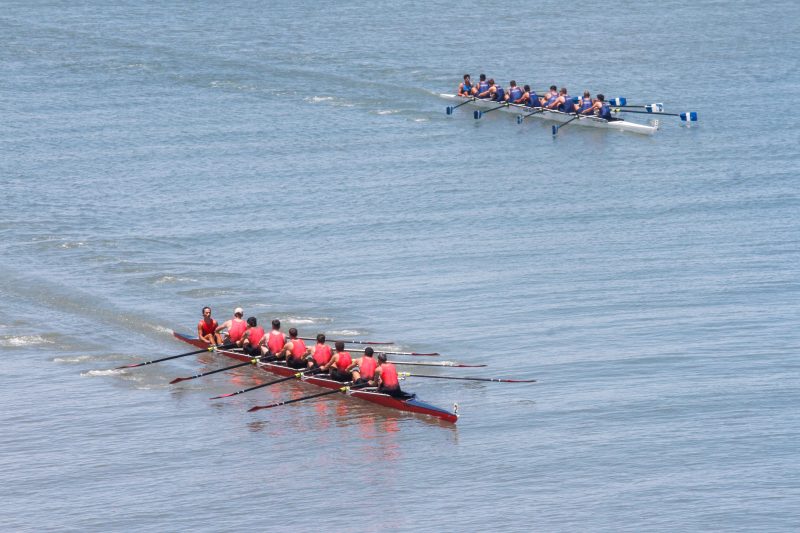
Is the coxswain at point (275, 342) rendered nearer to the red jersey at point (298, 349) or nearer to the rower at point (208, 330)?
the red jersey at point (298, 349)

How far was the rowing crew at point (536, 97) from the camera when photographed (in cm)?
6975

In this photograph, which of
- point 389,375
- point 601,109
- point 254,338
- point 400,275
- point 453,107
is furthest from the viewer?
point 453,107

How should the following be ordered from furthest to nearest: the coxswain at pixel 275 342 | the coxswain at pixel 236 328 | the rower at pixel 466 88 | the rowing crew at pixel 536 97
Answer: the rower at pixel 466 88, the rowing crew at pixel 536 97, the coxswain at pixel 236 328, the coxswain at pixel 275 342

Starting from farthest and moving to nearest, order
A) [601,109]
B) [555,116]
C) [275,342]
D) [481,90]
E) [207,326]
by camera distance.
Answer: [481,90] → [555,116] → [601,109] → [207,326] → [275,342]

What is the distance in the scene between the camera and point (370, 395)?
37.5 m

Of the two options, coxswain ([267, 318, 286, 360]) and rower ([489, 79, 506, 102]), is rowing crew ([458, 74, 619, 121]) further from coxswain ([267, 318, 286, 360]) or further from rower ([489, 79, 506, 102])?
coxswain ([267, 318, 286, 360])

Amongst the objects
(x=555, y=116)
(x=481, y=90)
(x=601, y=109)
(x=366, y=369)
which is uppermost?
(x=481, y=90)

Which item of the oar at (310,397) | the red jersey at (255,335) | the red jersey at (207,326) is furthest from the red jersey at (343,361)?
the red jersey at (207,326)

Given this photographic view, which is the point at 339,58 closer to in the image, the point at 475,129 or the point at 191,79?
the point at 191,79

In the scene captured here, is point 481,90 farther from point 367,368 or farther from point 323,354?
point 367,368

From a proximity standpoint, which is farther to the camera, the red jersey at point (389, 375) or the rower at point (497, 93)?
the rower at point (497, 93)

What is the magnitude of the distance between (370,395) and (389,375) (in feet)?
3.82

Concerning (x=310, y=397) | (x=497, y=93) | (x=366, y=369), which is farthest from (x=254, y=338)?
(x=497, y=93)

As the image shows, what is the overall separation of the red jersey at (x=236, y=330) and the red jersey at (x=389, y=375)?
6.56m
